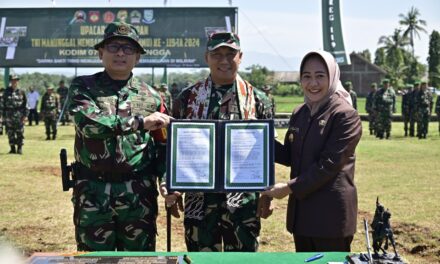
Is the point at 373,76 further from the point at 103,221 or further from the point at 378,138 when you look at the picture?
the point at 103,221

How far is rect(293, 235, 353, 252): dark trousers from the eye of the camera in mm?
3064

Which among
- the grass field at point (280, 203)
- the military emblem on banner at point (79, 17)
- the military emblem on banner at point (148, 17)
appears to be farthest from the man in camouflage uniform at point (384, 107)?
the military emblem on banner at point (79, 17)

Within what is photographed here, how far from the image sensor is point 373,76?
66812 mm

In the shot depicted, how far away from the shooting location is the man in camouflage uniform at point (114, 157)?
3113 mm

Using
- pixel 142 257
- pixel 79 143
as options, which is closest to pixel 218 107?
pixel 79 143

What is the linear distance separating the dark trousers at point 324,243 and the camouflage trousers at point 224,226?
336 mm

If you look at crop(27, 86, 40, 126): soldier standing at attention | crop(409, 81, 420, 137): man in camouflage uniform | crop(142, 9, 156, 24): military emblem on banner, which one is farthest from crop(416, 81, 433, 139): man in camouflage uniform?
crop(27, 86, 40, 126): soldier standing at attention

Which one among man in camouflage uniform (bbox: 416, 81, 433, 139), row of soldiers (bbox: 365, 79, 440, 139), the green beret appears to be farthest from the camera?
row of soldiers (bbox: 365, 79, 440, 139)

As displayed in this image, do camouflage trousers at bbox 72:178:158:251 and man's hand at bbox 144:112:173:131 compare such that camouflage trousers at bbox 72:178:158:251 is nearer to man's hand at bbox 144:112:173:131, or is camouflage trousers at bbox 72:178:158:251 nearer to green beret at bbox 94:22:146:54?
man's hand at bbox 144:112:173:131

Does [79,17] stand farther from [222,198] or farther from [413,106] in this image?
[222,198]

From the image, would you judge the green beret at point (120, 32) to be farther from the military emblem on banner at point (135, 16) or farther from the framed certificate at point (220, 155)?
the military emblem on banner at point (135, 16)

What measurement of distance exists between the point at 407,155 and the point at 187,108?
11.1 meters

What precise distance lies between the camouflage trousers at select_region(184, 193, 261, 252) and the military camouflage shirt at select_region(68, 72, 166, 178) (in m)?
0.39

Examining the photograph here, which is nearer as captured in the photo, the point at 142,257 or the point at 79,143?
the point at 142,257
